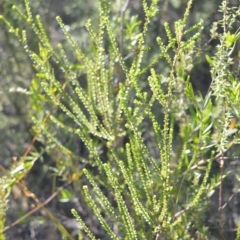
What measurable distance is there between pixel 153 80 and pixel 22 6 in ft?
4.23

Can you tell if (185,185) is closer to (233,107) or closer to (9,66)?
(233,107)

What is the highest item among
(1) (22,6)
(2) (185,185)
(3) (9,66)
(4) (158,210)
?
(1) (22,6)

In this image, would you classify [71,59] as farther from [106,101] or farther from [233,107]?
[233,107]

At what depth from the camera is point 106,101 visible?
1.37m

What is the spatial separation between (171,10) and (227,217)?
1203mm

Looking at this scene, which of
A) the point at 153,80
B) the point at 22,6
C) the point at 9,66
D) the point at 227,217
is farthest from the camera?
the point at 9,66

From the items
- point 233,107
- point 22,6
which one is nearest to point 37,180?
point 22,6

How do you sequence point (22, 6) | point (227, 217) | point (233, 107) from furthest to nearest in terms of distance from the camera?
point (22, 6) → point (227, 217) → point (233, 107)

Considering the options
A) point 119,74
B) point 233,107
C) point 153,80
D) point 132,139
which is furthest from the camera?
point 119,74

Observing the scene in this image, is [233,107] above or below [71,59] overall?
below

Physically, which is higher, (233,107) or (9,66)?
(9,66)

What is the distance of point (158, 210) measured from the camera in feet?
3.97

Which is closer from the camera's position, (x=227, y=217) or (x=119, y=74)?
(x=119, y=74)

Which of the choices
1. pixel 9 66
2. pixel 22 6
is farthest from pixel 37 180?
pixel 22 6
